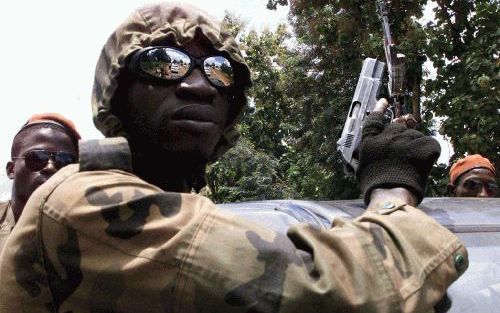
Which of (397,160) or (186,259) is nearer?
(186,259)

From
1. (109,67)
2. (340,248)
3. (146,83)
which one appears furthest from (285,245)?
(109,67)

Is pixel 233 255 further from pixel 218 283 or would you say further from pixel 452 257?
pixel 452 257

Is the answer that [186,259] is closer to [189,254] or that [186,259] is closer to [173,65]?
[189,254]

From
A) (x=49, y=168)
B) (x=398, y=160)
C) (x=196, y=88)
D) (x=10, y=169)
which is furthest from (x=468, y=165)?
(x=196, y=88)

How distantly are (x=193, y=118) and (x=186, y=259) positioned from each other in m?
0.36

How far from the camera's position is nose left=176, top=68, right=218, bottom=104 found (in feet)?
4.49

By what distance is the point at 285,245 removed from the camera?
1.11m

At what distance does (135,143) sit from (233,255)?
1.52 ft

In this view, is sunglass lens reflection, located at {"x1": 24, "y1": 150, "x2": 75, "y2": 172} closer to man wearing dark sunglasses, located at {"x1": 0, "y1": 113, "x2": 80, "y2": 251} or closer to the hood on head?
man wearing dark sunglasses, located at {"x1": 0, "y1": 113, "x2": 80, "y2": 251}

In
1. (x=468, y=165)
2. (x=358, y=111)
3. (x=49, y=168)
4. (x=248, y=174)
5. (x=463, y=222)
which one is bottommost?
(x=248, y=174)

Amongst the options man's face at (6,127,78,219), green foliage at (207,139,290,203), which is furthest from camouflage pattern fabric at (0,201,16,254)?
green foliage at (207,139,290,203)

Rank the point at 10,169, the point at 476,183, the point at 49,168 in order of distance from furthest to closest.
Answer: the point at 476,183 < the point at 10,169 < the point at 49,168

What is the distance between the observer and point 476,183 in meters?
4.09

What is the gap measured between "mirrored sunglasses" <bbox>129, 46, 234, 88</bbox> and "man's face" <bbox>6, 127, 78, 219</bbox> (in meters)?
1.87
